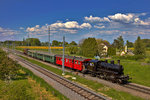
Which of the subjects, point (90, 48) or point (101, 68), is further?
point (90, 48)

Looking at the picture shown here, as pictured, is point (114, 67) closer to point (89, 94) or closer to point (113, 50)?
point (89, 94)

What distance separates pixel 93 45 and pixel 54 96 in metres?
45.4

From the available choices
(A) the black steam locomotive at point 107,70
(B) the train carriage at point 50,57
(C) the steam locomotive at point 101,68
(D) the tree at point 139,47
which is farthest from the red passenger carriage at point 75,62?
(D) the tree at point 139,47

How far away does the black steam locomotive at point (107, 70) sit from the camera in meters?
19.5

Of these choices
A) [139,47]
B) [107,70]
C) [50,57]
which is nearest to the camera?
[107,70]

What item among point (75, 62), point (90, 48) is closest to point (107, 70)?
point (75, 62)

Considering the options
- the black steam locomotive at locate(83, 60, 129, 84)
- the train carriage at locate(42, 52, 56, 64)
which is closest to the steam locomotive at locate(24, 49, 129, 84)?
the black steam locomotive at locate(83, 60, 129, 84)

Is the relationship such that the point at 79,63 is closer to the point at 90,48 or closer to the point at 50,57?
the point at 50,57

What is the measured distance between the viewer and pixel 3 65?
19.4m

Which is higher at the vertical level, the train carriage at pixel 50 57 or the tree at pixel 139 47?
the tree at pixel 139 47

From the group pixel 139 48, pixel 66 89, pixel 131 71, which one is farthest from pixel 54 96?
pixel 139 48

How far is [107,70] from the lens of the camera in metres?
21.4

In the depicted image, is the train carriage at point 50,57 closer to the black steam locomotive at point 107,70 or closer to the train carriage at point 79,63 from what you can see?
the train carriage at point 79,63

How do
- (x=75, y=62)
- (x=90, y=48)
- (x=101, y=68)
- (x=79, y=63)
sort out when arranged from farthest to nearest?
(x=90, y=48), (x=75, y=62), (x=79, y=63), (x=101, y=68)
